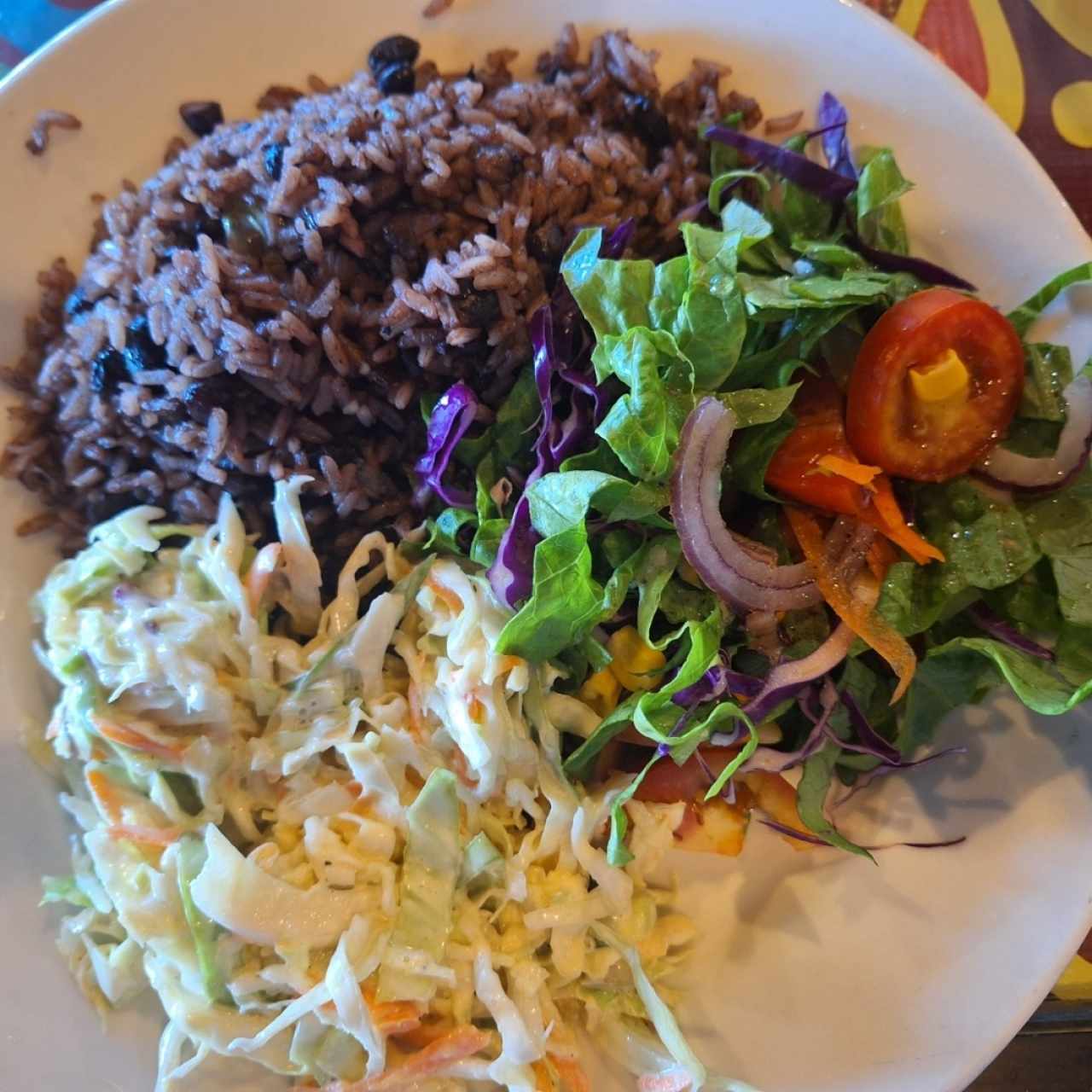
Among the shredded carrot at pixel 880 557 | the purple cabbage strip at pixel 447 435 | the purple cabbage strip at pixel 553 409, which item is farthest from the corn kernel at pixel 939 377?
the purple cabbage strip at pixel 447 435

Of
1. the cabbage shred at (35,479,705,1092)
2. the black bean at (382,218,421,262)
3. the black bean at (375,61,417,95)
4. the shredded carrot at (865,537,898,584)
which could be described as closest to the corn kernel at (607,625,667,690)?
the cabbage shred at (35,479,705,1092)

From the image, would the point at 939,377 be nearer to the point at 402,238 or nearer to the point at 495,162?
the point at 495,162

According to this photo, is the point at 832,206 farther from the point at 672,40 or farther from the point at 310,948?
the point at 310,948

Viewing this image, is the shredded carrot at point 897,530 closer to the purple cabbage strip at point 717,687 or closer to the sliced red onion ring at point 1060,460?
the sliced red onion ring at point 1060,460

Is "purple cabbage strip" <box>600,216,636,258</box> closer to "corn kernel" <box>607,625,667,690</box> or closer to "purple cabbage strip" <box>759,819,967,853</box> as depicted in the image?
"corn kernel" <box>607,625,667,690</box>

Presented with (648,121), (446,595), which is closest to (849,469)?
(446,595)

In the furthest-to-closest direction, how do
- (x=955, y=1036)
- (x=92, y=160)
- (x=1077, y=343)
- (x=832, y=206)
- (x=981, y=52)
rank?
(x=981, y=52) → (x=92, y=160) → (x=832, y=206) → (x=1077, y=343) → (x=955, y=1036)

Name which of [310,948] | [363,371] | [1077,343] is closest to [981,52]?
[1077,343]
